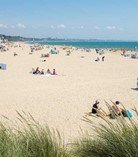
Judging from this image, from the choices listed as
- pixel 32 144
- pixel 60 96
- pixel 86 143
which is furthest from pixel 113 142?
pixel 60 96

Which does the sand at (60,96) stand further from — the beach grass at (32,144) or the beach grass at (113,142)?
the beach grass at (32,144)

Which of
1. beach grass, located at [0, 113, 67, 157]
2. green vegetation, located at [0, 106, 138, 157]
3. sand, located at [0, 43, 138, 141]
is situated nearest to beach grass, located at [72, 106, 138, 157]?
green vegetation, located at [0, 106, 138, 157]

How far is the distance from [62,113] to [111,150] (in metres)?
9.75

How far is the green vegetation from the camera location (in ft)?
14.7

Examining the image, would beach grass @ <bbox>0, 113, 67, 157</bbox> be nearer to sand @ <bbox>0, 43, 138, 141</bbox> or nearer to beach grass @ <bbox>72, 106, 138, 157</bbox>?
beach grass @ <bbox>72, 106, 138, 157</bbox>

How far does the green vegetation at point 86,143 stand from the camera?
4488 millimetres

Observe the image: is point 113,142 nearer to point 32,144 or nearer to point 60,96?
point 32,144

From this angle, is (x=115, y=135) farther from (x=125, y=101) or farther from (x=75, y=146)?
(x=125, y=101)

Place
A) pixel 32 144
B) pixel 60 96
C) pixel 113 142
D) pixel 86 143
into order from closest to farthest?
pixel 113 142, pixel 32 144, pixel 86 143, pixel 60 96

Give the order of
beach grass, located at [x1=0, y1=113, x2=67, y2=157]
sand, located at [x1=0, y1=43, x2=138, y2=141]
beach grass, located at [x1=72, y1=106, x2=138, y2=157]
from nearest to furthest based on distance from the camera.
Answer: beach grass, located at [x1=72, y1=106, x2=138, y2=157] → beach grass, located at [x1=0, y1=113, x2=67, y2=157] → sand, located at [x1=0, y1=43, x2=138, y2=141]

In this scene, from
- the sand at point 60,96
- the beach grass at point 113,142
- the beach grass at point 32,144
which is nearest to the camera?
the beach grass at point 113,142

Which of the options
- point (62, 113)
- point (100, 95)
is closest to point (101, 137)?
point (62, 113)

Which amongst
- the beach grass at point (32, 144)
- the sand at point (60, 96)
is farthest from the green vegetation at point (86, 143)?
the sand at point (60, 96)

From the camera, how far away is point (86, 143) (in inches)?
203
